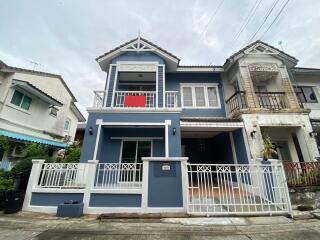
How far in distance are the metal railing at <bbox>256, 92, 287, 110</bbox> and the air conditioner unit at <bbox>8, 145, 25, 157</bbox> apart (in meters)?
13.8

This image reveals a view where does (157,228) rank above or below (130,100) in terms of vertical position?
below

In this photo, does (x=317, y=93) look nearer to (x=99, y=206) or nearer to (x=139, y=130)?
(x=139, y=130)

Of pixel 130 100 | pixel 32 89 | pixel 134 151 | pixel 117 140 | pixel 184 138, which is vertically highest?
pixel 32 89

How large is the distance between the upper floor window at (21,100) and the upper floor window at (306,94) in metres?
18.3

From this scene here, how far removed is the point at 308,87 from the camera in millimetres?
10969

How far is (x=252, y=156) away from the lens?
715cm

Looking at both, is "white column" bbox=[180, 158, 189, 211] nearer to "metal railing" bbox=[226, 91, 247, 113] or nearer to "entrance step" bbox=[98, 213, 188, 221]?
"entrance step" bbox=[98, 213, 188, 221]

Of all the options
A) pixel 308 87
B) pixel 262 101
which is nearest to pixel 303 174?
pixel 262 101

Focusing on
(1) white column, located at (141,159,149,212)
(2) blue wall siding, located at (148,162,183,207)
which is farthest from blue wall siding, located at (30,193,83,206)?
(2) blue wall siding, located at (148,162,183,207)

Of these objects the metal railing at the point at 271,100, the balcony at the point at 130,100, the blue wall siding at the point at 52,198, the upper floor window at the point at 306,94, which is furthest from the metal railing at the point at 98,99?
the upper floor window at the point at 306,94

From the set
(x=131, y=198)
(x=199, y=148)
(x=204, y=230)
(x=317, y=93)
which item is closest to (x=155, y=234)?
(x=204, y=230)

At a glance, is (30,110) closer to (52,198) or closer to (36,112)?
(36,112)

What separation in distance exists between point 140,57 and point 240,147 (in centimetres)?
752

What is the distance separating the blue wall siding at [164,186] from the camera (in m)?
4.96
